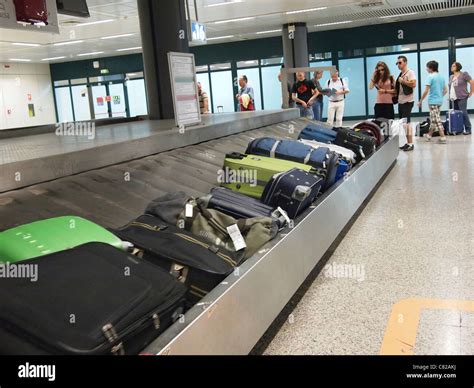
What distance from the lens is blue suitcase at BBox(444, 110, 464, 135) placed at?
1184cm

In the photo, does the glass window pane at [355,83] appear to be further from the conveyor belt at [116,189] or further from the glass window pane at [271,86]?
the conveyor belt at [116,189]

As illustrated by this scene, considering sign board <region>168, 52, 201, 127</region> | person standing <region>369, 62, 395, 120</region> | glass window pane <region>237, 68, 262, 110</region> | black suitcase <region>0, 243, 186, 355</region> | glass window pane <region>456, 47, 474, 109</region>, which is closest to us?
black suitcase <region>0, 243, 186, 355</region>

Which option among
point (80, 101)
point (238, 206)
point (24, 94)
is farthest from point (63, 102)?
point (238, 206)

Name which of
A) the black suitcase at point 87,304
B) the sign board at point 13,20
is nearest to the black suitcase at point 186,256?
the black suitcase at point 87,304

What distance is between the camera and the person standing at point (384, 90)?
974 cm

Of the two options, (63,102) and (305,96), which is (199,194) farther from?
(63,102)

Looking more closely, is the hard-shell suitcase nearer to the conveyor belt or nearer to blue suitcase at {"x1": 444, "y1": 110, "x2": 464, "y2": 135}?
the conveyor belt

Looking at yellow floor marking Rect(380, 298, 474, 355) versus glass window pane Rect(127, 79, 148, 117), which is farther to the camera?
glass window pane Rect(127, 79, 148, 117)

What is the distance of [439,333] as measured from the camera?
8.80ft

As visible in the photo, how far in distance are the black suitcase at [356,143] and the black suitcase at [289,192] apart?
2.47 m

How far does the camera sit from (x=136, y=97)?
79.8 feet

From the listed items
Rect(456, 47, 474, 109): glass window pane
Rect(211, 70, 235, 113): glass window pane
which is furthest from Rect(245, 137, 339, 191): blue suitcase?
Rect(211, 70, 235, 113): glass window pane

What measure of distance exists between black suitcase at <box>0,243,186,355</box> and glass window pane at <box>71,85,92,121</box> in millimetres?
24816

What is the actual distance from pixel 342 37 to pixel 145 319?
1948 centimetres
